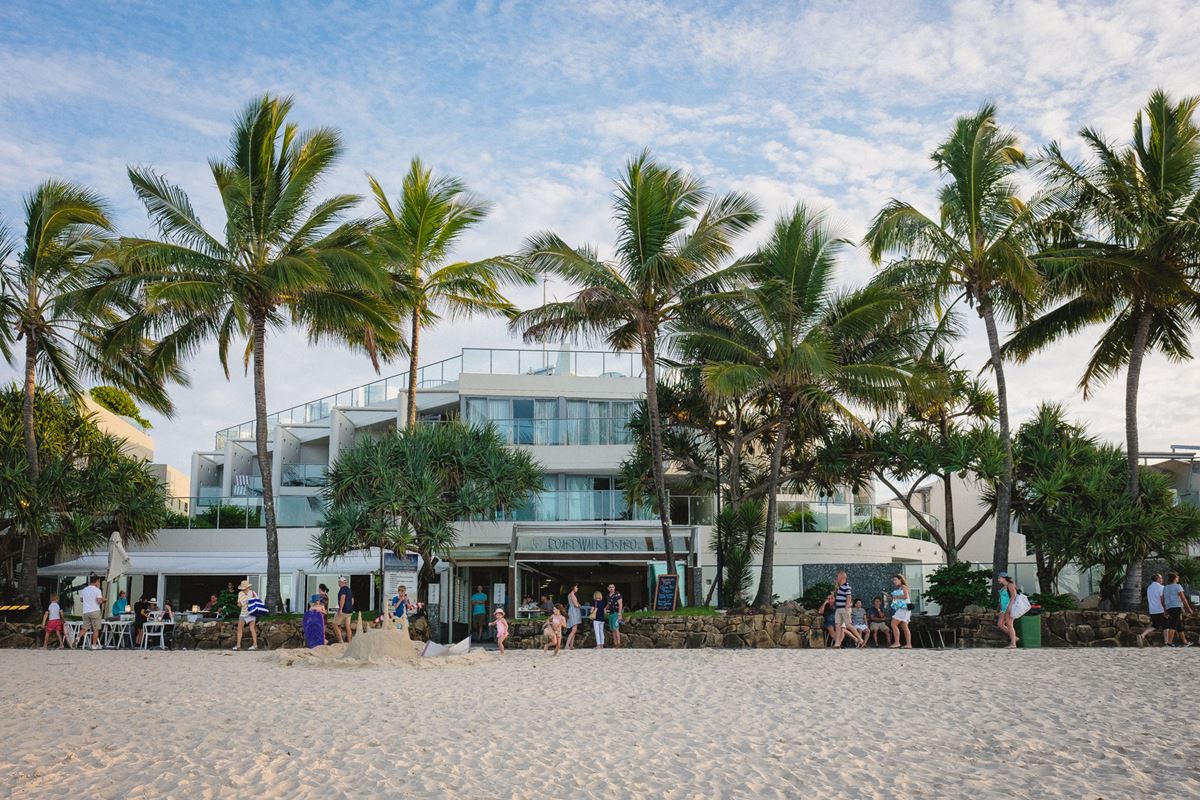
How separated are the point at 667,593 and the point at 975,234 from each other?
915 centimetres

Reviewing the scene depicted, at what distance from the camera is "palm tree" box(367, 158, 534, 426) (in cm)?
2386

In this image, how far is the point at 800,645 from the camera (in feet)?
63.8

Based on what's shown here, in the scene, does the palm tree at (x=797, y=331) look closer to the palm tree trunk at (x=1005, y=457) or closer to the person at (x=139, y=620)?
the palm tree trunk at (x=1005, y=457)

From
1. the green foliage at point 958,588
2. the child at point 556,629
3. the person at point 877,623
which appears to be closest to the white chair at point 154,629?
the child at point 556,629

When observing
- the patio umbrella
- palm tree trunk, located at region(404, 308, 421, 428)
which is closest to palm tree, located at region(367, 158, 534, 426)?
palm tree trunk, located at region(404, 308, 421, 428)

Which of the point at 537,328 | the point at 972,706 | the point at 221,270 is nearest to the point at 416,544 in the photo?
the point at 537,328

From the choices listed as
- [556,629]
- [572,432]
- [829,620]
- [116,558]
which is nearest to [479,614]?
[556,629]

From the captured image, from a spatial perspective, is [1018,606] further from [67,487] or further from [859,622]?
[67,487]

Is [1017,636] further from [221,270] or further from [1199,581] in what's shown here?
[221,270]

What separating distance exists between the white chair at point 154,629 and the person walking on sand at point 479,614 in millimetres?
6427

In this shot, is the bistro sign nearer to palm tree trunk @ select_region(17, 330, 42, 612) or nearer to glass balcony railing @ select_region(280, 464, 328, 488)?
palm tree trunk @ select_region(17, 330, 42, 612)

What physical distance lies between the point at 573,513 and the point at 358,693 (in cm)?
1436

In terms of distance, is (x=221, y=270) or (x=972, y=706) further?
(x=221, y=270)

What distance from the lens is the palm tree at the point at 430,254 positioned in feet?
78.3
